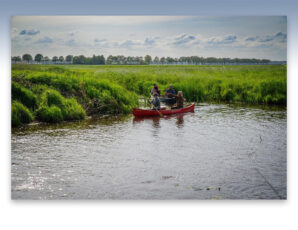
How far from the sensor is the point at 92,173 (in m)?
6.27

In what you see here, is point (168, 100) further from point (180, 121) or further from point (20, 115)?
point (20, 115)

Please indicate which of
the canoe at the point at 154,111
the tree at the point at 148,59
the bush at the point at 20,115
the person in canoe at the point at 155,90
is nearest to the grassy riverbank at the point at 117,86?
the bush at the point at 20,115

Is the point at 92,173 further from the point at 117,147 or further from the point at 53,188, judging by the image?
the point at 117,147

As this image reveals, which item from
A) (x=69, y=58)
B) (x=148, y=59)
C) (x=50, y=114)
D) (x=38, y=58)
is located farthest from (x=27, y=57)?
(x=50, y=114)

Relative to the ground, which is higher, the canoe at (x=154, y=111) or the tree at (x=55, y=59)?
the tree at (x=55, y=59)

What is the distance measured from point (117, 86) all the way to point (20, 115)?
309cm

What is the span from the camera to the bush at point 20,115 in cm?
710

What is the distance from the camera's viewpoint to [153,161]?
22.5ft

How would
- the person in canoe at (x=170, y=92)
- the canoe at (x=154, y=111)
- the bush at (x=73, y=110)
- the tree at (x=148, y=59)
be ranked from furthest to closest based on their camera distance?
1. the canoe at (x=154, y=111)
2. the person in canoe at (x=170, y=92)
3. the bush at (x=73, y=110)
4. the tree at (x=148, y=59)

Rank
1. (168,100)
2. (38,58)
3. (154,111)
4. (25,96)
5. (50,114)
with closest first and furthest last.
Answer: (38,58), (25,96), (50,114), (154,111), (168,100)

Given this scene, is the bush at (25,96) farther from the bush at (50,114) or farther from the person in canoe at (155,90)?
the person in canoe at (155,90)
